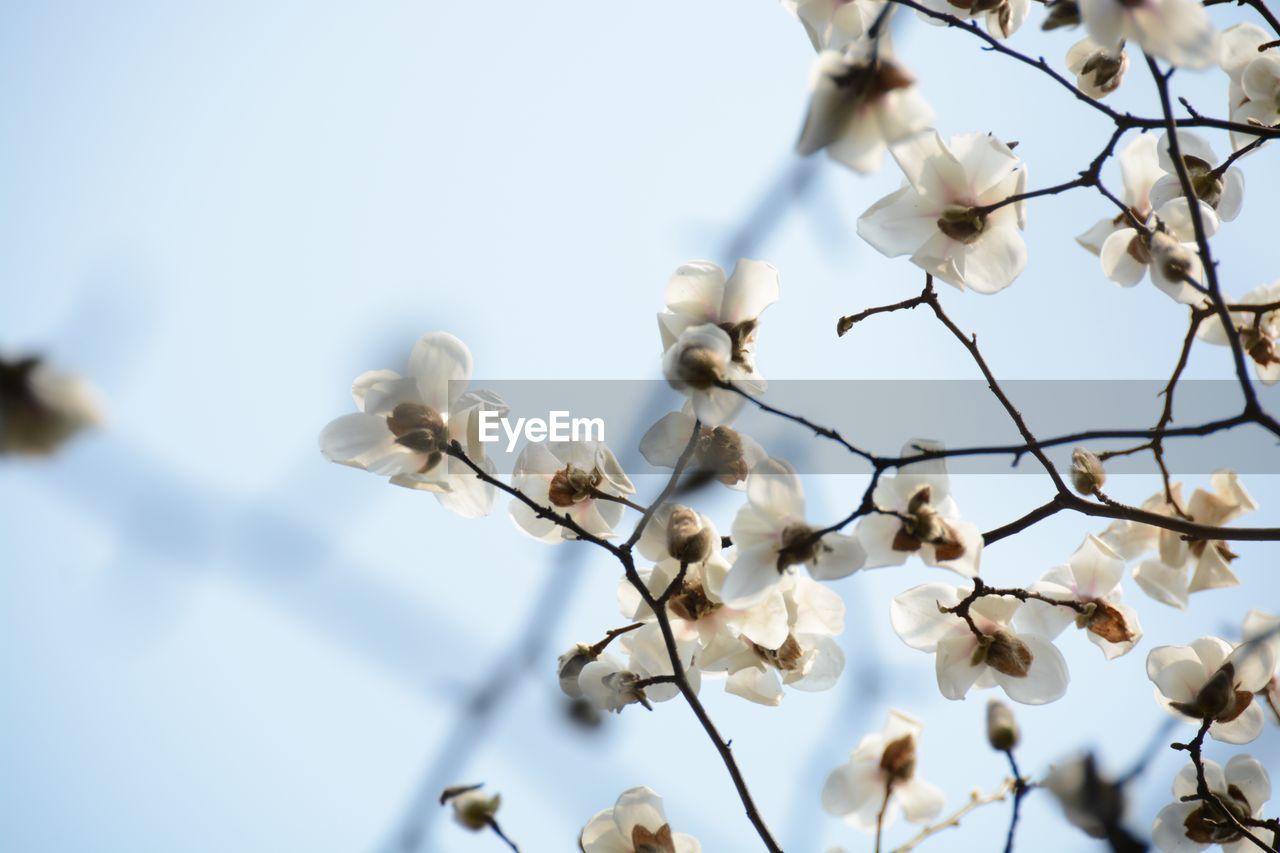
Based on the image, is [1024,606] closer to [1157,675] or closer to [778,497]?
[1157,675]

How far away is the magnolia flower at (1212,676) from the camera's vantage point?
1.32 m

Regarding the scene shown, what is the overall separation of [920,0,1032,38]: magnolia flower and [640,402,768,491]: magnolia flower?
0.63 meters

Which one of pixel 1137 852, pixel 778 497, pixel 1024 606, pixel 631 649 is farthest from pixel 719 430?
pixel 1137 852

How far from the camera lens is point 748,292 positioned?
1.28 m

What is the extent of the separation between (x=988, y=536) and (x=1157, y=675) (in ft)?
1.19

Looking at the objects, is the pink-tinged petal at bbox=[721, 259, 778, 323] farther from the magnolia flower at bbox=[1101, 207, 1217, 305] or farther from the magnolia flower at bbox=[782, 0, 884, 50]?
the magnolia flower at bbox=[1101, 207, 1217, 305]

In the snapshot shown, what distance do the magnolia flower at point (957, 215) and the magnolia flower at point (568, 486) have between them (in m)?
0.47

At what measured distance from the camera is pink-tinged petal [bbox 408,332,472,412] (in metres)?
1.27

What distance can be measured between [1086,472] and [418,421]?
0.85 m

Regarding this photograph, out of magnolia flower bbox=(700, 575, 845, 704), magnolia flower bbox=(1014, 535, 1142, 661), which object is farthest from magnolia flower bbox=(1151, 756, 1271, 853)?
magnolia flower bbox=(700, 575, 845, 704)

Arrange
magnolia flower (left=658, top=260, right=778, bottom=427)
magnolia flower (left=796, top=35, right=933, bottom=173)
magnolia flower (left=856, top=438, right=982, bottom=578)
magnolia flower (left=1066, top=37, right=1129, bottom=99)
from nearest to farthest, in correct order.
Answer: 1. magnolia flower (left=796, top=35, right=933, bottom=173)
2. magnolia flower (left=856, top=438, right=982, bottom=578)
3. magnolia flower (left=658, top=260, right=778, bottom=427)
4. magnolia flower (left=1066, top=37, right=1129, bottom=99)

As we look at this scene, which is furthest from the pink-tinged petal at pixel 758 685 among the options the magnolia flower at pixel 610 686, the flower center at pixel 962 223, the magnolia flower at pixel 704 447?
the flower center at pixel 962 223

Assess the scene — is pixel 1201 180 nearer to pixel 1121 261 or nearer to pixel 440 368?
pixel 1121 261

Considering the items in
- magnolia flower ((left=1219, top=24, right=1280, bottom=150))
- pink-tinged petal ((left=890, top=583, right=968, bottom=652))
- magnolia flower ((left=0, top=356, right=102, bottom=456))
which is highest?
magnolia flower ((left=0, top=356, right=102, bottom=456))
